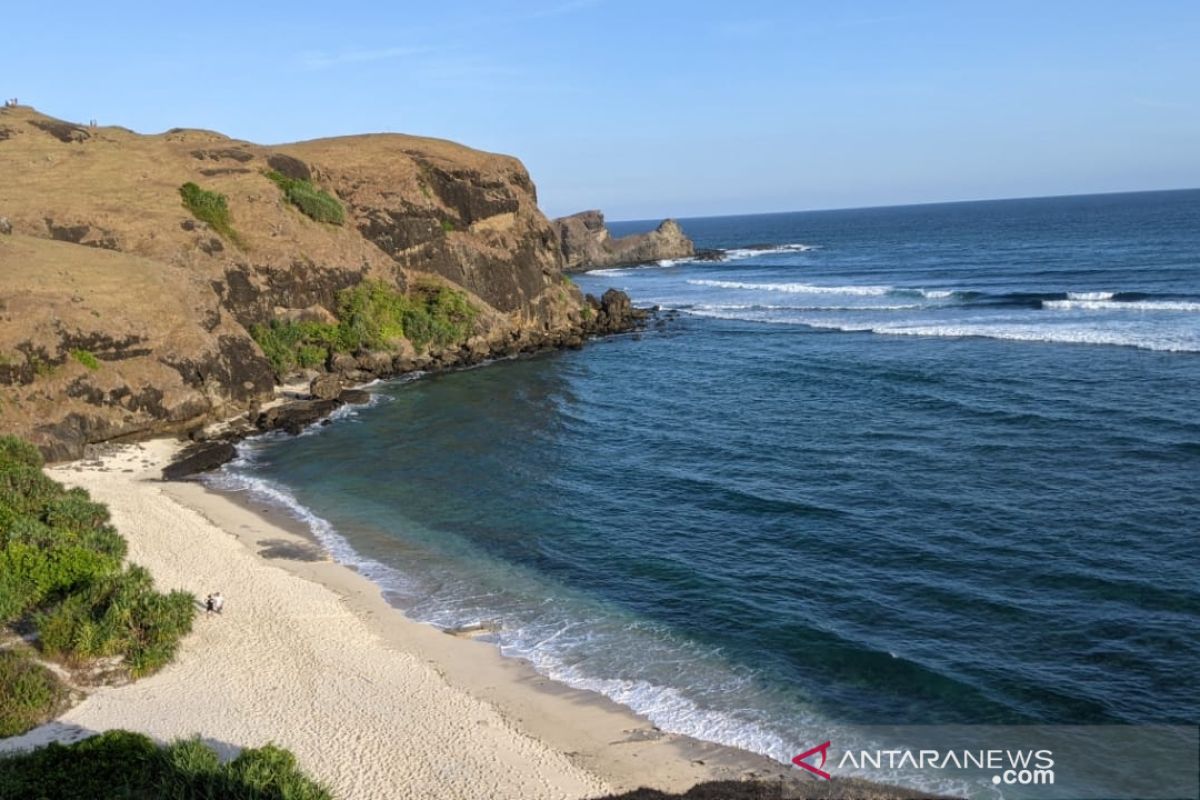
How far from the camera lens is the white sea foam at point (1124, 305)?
233 ft

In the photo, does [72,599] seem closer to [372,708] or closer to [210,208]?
[372,708]

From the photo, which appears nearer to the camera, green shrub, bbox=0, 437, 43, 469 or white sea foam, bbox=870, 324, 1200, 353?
green shrub, bbox=0, 437, 43, 469

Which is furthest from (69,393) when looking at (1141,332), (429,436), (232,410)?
(1141,332)

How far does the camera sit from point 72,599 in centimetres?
2425

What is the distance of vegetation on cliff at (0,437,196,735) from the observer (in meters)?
22.7

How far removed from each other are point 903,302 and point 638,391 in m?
44.6

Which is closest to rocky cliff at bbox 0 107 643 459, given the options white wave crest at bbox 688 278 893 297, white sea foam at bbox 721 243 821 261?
white wave crest at bbox 688 278 893 297

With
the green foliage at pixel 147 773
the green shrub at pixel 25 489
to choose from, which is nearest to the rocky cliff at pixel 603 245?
the green shrub at pixel 25 489

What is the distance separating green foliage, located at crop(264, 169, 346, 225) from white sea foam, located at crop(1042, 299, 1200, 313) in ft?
201

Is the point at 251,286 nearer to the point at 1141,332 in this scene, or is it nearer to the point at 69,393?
the point at 69,393

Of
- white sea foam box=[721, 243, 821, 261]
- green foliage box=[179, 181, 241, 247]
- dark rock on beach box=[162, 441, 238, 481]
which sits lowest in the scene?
dark rock on beach box=[162, 441, 238, 481]

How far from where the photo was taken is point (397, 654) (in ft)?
80.7

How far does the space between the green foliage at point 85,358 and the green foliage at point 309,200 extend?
26.7 metres

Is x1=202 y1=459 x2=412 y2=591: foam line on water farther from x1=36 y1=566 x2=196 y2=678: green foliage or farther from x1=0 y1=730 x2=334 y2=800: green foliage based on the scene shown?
x1=0 y1=730 x2=334 y2=800: green foliage
